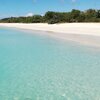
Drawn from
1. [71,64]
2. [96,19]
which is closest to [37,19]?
[96,19]

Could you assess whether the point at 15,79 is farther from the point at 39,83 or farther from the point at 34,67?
the point at 34,67

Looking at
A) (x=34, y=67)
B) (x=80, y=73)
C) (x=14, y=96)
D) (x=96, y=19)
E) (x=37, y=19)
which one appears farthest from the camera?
(x=37, y=19)

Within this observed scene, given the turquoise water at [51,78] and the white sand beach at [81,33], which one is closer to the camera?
the turquoise water at [51,78]

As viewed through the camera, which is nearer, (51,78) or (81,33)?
(51,78)

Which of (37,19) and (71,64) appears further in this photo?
(37,19)

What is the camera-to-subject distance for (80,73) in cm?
865

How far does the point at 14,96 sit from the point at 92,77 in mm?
2899

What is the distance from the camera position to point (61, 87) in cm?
705

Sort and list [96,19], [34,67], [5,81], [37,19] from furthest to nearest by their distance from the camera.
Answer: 1. [37,19]
2. [96,19]
3. [34,67]
4. [5,81]

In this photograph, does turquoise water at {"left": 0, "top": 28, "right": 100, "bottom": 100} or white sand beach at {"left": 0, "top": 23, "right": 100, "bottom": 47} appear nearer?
turquoise water at {"left": 0, "top": 28, "right": 100, "bottom": 100}

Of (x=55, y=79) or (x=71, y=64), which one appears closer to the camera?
(x=55, y=79)

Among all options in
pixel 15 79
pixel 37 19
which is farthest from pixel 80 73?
pixel 37 19

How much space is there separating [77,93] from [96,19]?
1609 inches

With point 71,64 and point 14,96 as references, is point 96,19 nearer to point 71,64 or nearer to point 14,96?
point 71,64
